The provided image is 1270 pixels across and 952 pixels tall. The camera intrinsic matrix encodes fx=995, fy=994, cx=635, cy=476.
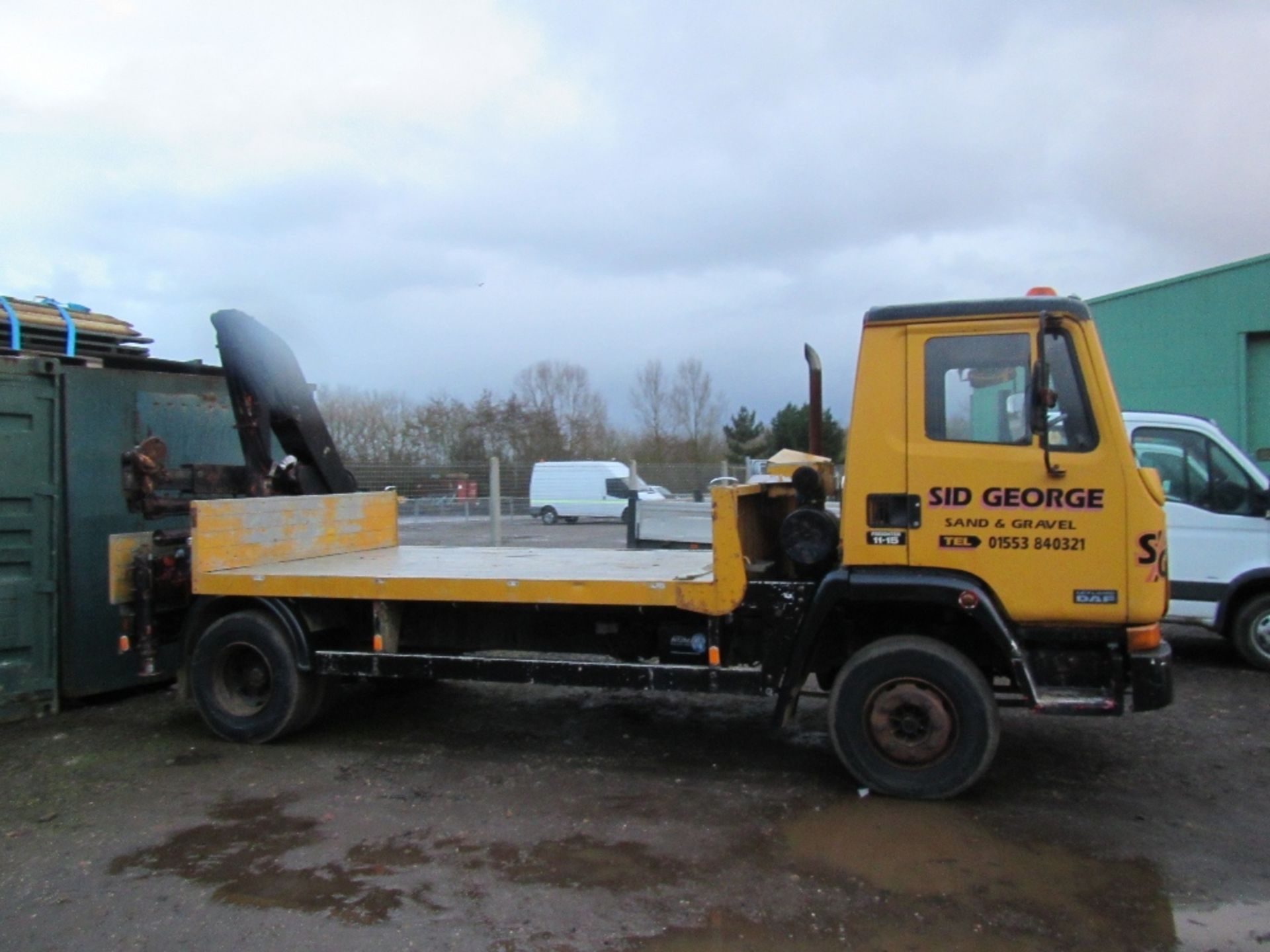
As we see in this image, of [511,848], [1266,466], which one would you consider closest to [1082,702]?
[511,848]

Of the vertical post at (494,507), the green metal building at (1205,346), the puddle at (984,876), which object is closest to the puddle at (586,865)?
the puddle at (984,876)

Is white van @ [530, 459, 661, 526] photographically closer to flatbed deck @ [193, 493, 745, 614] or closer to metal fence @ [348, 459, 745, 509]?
metal fence @ [348, 459, 745, 509]

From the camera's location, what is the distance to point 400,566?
7129 mm

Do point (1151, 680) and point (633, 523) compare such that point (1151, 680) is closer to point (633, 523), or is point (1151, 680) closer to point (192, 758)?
point (192, 758)

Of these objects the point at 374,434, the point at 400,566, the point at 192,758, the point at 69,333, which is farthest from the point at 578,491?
the point at 192,758

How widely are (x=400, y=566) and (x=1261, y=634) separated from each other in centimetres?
732

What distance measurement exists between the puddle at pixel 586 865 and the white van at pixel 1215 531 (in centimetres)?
600

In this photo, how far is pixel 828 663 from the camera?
5887mm

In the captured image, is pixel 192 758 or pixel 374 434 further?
pixel 374 434

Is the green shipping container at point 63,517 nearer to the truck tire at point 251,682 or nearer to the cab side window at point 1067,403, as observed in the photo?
Result: the truck tire at point 251,682

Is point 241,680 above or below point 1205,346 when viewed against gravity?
below

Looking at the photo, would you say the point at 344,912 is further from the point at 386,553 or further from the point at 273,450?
the point at 273,450

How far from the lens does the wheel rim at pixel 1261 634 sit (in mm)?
8617

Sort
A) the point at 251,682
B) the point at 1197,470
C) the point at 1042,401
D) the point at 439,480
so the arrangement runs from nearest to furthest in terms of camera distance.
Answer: the point at 1042,401 < the point at 251,682 < the point at 1197,470 < the point at 439,480
